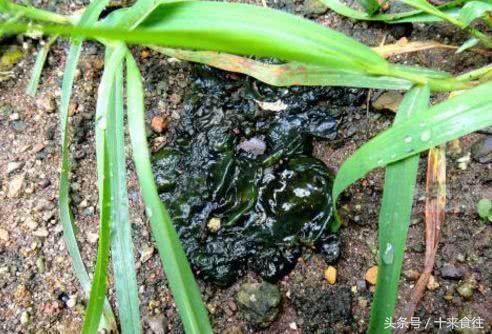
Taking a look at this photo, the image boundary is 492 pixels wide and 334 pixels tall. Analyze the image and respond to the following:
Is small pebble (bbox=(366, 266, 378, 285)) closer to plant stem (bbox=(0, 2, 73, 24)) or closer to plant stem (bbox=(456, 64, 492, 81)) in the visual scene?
plant stem (bbox=(456, 64, 492, 81))

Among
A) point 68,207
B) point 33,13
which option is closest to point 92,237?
point 68,207

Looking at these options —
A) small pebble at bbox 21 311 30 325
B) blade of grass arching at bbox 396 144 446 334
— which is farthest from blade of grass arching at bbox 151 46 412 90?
small pebble at bbox 21 311 30 325

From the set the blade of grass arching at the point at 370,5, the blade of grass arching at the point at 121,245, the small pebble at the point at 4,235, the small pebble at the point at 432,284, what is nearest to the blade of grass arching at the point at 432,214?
the small pebble at the point at 432,284

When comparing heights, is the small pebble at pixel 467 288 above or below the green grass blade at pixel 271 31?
below

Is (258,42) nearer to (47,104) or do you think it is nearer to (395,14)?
(395,14)

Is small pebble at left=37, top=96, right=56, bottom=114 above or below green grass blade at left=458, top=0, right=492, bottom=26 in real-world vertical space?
below

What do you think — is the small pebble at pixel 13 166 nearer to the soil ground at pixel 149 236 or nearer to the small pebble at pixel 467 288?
the soil ground at pixel 149 236

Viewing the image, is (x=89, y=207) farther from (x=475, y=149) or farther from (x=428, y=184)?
(x=475, y=149)
